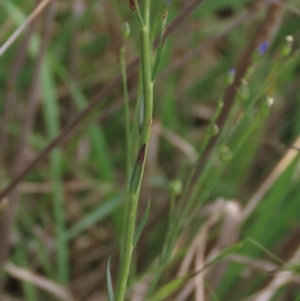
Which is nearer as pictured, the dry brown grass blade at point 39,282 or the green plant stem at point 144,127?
the green plant stem at point 144,127

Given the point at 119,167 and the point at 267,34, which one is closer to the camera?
the point at 267,34

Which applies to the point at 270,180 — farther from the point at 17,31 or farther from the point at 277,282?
the point at 17,31

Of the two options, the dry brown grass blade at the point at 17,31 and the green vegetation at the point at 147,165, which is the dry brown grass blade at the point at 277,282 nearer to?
the green vegetation at the point at 147,165

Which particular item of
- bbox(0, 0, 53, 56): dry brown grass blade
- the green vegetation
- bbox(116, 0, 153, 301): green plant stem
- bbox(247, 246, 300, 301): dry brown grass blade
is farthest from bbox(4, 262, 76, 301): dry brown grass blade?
bbox(116, 0, 153, 301): green plant stem

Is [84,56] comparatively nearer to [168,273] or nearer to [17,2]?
[17,2]

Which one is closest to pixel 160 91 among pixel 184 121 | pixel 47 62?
pixel 184 121

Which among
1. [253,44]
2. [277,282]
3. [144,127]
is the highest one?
[144,127]

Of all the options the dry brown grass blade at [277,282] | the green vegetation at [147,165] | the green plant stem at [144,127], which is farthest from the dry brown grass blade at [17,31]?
the dry brown grass blade at [277,282]

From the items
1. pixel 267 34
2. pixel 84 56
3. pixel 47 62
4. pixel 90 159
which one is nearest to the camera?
pixel 267 34

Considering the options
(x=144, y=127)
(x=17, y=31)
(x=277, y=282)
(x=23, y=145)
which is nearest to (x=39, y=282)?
(x=23, y=145)
